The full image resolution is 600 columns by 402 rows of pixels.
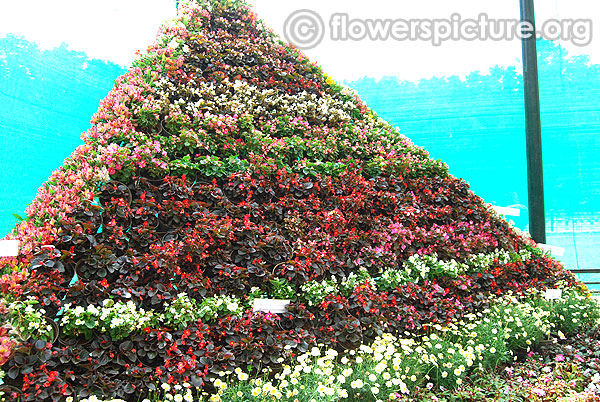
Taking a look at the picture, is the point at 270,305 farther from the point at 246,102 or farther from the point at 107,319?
the point at 246,102

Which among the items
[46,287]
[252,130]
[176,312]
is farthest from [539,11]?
[46,287]

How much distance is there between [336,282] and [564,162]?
6153 mm

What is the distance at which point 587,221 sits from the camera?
669cm

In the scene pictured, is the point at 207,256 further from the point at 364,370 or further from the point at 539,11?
the point at 539,11

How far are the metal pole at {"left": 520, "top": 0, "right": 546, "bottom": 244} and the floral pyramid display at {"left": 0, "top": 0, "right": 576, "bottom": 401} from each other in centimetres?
61

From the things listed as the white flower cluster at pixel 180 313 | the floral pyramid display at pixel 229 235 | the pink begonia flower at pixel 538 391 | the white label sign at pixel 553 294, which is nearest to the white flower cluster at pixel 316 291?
the floral pyramid display at pixel 229 235

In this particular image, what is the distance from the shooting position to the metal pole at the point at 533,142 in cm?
463

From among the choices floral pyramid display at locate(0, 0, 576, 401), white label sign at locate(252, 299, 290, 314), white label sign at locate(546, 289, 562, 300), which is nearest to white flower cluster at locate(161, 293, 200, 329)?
floral pyramid display at locate(0, 0, 576, 401)

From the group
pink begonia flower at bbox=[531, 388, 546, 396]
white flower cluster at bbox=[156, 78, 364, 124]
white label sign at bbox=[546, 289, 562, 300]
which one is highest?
white flower cluster at bbox=[156, 78, 364, 124]

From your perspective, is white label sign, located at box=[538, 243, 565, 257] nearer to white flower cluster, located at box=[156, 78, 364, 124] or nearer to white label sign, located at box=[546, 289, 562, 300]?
white label sign, located at box=[546, 289, 562, 300]

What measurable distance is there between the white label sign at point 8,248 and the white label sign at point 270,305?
133 cm

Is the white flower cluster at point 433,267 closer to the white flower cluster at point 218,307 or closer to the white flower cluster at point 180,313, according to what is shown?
the white flower cluster at point 218,307

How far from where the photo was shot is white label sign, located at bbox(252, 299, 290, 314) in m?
2.51

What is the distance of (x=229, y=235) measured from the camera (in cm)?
271
